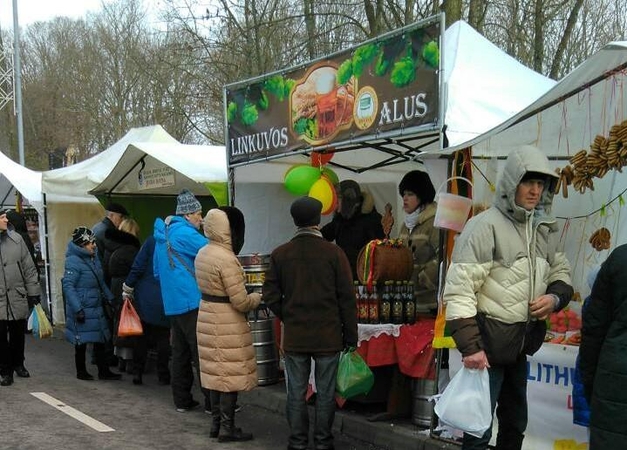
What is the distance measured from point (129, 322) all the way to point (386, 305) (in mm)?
2979

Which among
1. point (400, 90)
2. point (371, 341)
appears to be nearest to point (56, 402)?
point (371, 341)

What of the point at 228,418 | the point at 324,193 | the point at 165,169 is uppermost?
the point at 165,169

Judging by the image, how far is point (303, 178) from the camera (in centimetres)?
702

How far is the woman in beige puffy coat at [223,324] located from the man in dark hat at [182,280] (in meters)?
0.66

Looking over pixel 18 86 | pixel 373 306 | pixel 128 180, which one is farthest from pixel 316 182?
pixel 18 86

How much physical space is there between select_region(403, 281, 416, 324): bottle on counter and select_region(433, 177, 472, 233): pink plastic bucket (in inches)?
34.2

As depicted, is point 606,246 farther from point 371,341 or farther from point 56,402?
point 56,402

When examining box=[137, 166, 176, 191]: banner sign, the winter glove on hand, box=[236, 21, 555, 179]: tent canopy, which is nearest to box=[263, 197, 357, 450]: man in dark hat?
box=[236, 21, 555, 179]: tent canopy

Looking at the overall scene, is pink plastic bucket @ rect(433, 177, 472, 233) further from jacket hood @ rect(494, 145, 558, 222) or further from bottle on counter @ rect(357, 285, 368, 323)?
bottle on counter @ rect(357, 285, 368, 323)

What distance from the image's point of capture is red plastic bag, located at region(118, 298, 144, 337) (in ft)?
23.5

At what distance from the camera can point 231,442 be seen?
18.2 feet

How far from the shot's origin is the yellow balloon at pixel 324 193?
688cm

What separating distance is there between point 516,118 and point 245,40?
44.9 feet

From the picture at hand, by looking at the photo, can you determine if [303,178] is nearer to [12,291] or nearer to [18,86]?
[12,291]
